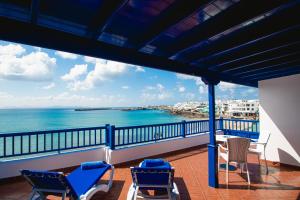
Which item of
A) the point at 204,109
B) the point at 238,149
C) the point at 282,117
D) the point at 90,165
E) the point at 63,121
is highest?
the point at 282,117

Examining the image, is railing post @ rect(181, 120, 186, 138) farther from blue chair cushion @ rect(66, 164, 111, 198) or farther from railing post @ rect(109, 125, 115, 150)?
blue chair cushion @ rect(66, 164, 111, 198)

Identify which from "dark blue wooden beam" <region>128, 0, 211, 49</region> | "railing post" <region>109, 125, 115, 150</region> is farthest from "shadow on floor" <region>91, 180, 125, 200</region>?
"dark blue wooden beam" <region>128, 0, 211, 49</region>

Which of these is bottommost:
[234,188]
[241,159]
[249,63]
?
[234,188]

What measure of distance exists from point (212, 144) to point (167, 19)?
309cm

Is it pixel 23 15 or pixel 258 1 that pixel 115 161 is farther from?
pixel 258 1

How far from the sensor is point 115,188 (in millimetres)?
3918

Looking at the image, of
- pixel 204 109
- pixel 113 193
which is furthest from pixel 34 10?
pixel 204 109

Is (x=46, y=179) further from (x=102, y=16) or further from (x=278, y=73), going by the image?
(x=278, y=73)

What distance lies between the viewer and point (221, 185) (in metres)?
4.14

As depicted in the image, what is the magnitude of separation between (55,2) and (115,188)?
3.56 meters

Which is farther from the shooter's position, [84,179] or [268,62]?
[268,62]

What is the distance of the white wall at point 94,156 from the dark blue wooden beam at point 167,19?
3620 mm

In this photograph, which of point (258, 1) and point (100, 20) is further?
point (100, 20)

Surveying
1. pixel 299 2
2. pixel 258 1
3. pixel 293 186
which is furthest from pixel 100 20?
pixel 293 186
